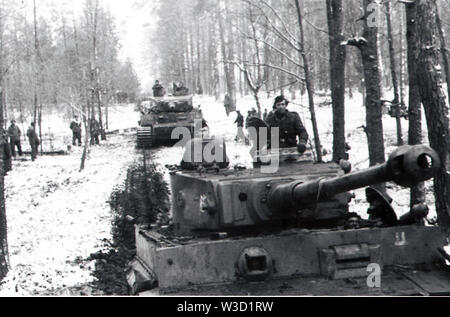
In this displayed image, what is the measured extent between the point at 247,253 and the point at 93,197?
976 centimetres

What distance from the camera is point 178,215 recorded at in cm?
744

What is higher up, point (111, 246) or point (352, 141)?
point (352, 141)

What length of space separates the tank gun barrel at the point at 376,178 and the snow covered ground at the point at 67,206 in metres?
3.74

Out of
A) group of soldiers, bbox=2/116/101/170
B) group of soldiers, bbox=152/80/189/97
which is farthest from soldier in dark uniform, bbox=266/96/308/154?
group of soldiers, bbox=152/80/189/97

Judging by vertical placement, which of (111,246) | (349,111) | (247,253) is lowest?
(111,246)

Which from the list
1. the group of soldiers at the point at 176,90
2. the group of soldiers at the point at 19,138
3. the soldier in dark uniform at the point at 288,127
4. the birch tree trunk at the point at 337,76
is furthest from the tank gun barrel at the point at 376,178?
the group of soldiers at the point at 176,90

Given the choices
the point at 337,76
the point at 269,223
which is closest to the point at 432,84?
the point at 269,223

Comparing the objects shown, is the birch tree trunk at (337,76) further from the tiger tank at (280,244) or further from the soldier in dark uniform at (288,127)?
the tiger tank at (280,244)

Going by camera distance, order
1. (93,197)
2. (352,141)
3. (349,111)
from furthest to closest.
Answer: (349,111) → (352,141) → (93,197)

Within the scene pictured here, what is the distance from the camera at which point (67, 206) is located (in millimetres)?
13930

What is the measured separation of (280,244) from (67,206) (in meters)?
9.04

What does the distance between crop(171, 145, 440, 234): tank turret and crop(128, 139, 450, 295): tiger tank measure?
0.01 metres
